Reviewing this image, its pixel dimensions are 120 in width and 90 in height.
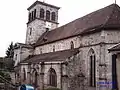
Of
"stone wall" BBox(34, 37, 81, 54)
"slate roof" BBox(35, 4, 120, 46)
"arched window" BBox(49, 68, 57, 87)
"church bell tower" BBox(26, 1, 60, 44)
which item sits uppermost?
"church bell tower" BBox(26, 1, 60, 44)

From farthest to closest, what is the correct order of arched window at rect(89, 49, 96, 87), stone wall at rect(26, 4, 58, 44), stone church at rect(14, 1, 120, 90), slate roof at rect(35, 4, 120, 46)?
stone wall at rect(26, 4, 58, 44) < arched window at rect(89, 49, 96, 87) < slate roof at rect(35, 4, 120, 46) < stone church at rect(14, 1, 120, 90)

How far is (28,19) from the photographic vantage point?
1626 inches

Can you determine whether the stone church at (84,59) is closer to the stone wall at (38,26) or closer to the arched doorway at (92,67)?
the arched doorway at (92,67)

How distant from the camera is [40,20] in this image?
121 feet

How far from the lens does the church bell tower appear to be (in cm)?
3672

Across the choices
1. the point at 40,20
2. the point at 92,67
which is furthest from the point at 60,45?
the point at 40,20

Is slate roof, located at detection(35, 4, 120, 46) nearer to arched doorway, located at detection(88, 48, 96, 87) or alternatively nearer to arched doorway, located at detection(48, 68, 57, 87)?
arched doorway, located at detection(88, 48, 96, 87)

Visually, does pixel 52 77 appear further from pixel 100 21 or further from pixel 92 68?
pixel 100 21

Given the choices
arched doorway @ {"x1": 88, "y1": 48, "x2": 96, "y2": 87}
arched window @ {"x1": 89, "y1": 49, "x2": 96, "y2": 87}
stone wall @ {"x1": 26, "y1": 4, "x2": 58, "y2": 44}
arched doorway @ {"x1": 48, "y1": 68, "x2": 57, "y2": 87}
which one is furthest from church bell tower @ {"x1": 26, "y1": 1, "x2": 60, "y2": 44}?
arched window @ {"x1": 89, "y1": 49, "x2": 96, "y2": 87}

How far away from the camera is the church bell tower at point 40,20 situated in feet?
120

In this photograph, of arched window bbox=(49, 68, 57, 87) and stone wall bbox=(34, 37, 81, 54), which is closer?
arched window bbox=(49, 68, 57, 87)

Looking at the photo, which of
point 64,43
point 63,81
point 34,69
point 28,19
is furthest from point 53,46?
point 28,19

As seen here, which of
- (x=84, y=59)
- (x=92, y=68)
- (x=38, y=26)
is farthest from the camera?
(x=38, y=26)

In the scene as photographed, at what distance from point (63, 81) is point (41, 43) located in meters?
13.4
